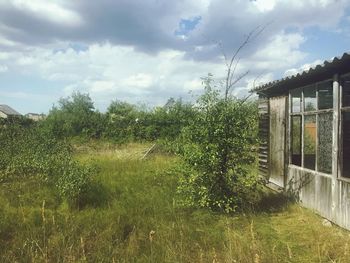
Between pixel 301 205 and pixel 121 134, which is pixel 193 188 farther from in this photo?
pixel 121 134

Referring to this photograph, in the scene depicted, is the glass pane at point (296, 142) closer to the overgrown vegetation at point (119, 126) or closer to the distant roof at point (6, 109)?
the overgrown vegetation at point (119, 126)

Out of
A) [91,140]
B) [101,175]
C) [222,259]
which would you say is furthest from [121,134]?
[222,259]

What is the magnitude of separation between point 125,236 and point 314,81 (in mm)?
5378

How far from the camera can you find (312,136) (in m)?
10.2

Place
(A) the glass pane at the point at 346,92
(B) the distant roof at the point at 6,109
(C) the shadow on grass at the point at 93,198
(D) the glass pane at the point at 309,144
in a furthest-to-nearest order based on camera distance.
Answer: (B) the distant roof at the point at 6,109 < (C) the shadow on grass at the point at 93,198 < (D) the glass pane at the point at 309,144 < (A) the glass pane at the point at 346,92

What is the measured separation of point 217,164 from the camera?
33.5ft

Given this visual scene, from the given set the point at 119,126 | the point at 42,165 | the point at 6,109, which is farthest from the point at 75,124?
the point at 6,109

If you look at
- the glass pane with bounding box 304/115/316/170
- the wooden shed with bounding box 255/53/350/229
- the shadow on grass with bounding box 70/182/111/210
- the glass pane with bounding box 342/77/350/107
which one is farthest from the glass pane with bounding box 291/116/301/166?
the shadow on grass with bounding box 70/182/111/210

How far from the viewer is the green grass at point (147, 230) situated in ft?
20.7

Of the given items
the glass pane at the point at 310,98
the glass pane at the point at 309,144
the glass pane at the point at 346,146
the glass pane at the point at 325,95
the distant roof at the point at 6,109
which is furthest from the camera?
the distant roof at the point at 6,109

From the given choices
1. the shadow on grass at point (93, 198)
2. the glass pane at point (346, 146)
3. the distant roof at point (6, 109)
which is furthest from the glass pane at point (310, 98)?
the distant roof at point (6, 109)

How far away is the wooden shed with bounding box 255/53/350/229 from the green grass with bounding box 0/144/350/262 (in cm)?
51

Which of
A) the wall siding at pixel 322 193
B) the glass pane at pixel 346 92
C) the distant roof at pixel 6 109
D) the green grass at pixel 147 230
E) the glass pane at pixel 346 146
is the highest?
the distant roof at pixel 6 109

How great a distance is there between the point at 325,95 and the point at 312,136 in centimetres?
122
